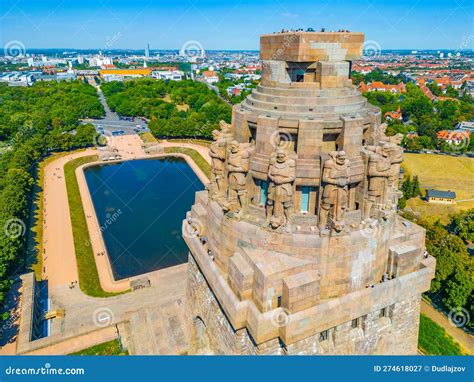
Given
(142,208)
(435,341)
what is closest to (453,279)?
(435,341)

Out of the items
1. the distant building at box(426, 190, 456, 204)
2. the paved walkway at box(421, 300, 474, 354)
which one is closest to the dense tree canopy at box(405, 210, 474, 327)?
the paved walkway at box(421, 300, 474, 354)

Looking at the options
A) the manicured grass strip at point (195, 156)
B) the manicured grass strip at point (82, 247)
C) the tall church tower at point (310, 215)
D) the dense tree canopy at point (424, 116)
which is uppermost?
the tall church tower at point (310, 215)

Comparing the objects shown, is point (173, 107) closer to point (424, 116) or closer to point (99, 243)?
point (99, 243)

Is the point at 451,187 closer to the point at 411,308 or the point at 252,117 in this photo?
the point at 411,308

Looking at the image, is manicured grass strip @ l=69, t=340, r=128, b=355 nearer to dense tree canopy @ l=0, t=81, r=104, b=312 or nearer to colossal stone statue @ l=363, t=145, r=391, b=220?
dense tree canopy @ l=0, t=81, r=104, b=312

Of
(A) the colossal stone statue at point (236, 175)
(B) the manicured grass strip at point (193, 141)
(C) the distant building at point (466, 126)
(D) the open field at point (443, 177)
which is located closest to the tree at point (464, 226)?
(D) the open field at point (443, 177)

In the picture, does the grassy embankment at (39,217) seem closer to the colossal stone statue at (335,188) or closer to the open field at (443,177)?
the colossal stone statue at (335,188)
